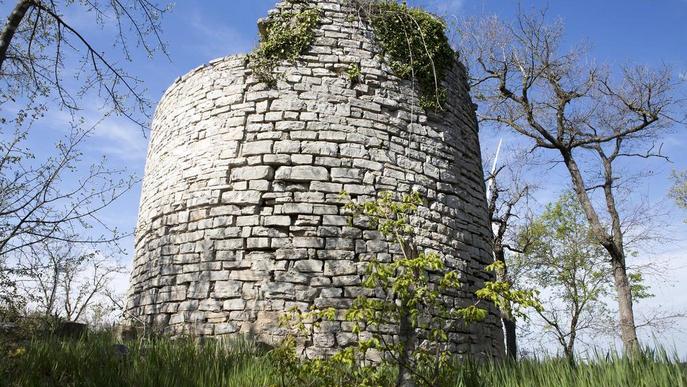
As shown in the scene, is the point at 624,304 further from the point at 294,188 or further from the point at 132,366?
the point at 132,366

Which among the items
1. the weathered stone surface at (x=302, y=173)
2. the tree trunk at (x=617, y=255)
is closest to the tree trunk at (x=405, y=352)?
the weathered stone surface at (x=302, y=173)

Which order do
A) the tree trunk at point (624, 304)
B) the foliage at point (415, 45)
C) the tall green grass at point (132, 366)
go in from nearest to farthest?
the tall green grass at point (132, 366)
the foliage at point (415, 45)
the tree trunk at point (624, 304)

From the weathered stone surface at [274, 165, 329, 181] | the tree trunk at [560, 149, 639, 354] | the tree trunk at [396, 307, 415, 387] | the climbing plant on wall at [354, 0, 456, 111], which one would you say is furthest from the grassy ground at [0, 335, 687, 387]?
the tree trunk at [560, 149, 639, 354]

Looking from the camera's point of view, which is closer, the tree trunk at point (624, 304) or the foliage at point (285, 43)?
the foliage at point (285, 43)

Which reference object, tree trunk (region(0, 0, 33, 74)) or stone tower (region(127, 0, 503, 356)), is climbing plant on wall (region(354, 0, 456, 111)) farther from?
tree trunk (region(0, 0, 33, 74))

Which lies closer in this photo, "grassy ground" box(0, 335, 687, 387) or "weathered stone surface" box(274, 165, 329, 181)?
"grassy ground" box(0, 335, 687, 387)

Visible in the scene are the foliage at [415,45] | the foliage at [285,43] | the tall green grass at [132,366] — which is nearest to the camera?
the tall green grass at [132,366]

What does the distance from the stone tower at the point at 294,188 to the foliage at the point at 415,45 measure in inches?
6.5

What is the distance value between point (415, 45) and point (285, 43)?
1.75m

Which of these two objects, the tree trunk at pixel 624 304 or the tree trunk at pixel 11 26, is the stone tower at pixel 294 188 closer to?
the tree trunk at pixel 11 26

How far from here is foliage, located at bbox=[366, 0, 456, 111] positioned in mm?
6703

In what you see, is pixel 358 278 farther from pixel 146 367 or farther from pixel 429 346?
pixel 146 367

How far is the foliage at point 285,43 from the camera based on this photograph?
6.38 m

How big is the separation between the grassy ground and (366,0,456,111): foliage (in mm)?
3887
